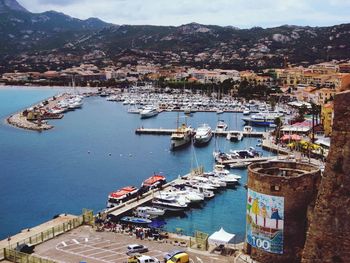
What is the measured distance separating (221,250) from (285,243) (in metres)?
4.49

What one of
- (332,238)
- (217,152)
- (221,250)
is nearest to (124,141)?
(217,152)

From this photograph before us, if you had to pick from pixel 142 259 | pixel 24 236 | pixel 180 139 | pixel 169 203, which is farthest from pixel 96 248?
pixel 180 139

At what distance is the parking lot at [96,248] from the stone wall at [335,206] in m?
10.3

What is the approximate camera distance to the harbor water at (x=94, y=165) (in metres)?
35.2

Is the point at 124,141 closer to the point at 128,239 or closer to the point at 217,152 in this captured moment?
the point at 217,152

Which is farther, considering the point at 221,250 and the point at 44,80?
the point at 44,80

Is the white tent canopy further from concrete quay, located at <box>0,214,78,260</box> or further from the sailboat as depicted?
the sailboat

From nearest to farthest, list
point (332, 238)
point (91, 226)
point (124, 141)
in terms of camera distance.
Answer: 1. point (332, 238)
2. point (91, 226)
3. point (124, 141)

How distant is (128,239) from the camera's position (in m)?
24.5

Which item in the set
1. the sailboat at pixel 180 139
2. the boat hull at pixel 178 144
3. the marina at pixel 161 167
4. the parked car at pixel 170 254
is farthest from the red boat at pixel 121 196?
the sailboat at pixel 180 139

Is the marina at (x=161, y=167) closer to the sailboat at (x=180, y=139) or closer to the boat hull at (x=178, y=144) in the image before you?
the sailboat at (x=180, y=139)

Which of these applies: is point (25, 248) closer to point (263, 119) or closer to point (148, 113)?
point (263, 119)

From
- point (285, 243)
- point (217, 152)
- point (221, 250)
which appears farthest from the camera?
point (217, 152)

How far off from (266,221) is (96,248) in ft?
27.0
